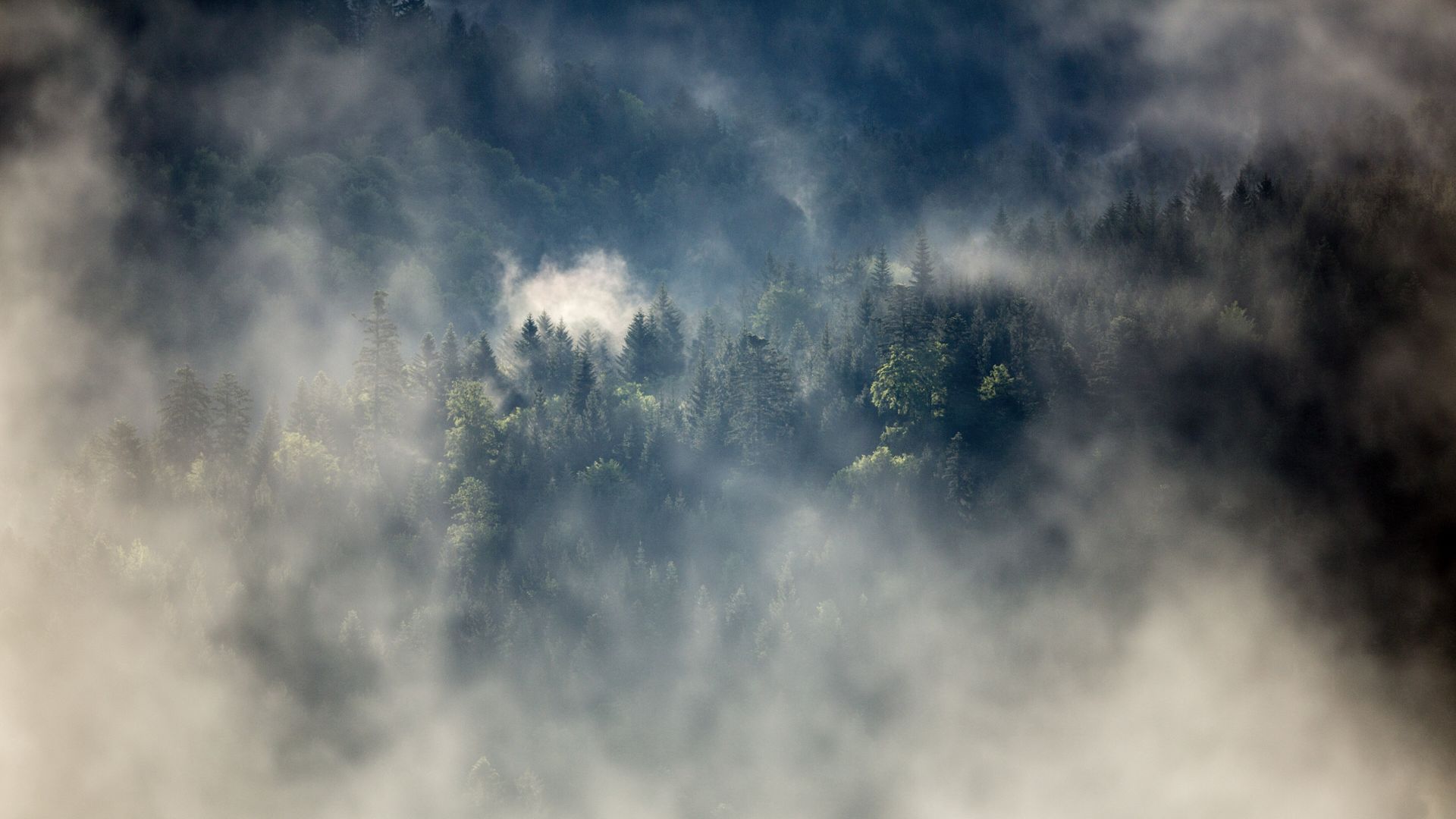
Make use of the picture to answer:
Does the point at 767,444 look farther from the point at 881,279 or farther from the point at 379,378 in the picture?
the point at 379,378

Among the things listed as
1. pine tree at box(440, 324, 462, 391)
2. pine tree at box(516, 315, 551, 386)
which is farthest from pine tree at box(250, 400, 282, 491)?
pine tree at box(516, 315, 551, 386)

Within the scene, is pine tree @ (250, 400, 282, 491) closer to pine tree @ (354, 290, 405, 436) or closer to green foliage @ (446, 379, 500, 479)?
pine tree @ (354, 290, 405, 436)

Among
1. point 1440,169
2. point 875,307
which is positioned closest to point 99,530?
point 875,307

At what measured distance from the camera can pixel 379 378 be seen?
160 m

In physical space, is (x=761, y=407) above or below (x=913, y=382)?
A: below

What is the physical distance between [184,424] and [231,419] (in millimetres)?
5106

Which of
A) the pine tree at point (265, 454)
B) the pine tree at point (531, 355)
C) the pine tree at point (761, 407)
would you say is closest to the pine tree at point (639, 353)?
A: the pine tree at point (531, 355)

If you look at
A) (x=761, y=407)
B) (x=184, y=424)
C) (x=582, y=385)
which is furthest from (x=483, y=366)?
(x=761, y=407)

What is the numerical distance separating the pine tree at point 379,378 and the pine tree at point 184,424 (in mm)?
18372

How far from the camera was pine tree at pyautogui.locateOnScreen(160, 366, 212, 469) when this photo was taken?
6216 inches

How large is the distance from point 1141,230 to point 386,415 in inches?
4162

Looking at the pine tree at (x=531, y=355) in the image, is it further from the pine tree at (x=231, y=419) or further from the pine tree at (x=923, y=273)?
the pine tree at (x=923, y=273)

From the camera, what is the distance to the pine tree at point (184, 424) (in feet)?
518

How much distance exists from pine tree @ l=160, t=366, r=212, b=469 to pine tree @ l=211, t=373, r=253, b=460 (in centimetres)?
154
